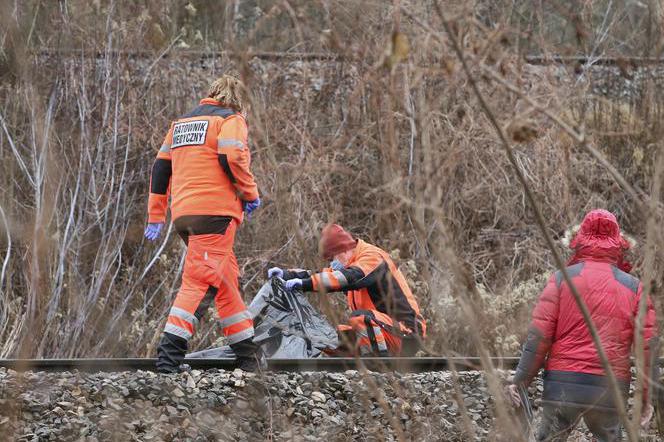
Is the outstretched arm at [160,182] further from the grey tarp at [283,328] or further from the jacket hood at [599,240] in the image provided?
the jacket hood at [599,240]

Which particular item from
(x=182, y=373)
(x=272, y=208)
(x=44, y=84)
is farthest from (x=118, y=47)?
(x=182, y=373)

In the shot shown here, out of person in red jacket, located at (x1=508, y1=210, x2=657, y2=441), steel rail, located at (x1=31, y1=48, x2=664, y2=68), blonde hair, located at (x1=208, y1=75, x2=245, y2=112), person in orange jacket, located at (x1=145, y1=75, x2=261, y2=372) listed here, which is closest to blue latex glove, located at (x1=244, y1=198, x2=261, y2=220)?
person in orange jacket, located at (x1=145, y1=75, x2=261, y2=372)

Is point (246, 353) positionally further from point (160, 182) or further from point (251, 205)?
point (160, 182)

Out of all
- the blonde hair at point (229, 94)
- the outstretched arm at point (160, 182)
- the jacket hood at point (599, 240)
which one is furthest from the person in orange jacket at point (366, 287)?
the jacket hood at point (599, 240)

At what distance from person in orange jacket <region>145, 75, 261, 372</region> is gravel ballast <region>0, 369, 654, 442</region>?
0.39 m

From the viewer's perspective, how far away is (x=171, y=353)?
7.96 meters

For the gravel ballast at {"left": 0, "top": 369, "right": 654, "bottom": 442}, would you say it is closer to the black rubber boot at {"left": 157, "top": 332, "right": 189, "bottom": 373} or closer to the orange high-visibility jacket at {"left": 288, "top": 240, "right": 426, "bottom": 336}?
the black rubber boot at {"left": 157, "top": 332, "right": 189, "bottom": 373}

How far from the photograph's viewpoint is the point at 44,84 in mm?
13945

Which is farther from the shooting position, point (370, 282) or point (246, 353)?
point (370, 282)

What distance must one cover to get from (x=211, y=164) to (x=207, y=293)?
907 millimetres

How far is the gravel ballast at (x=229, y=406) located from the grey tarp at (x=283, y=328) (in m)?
0.82

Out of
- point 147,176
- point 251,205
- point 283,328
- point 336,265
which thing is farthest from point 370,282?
point 147,176

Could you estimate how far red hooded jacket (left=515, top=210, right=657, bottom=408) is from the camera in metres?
5.51

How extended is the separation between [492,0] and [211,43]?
4125 mm
